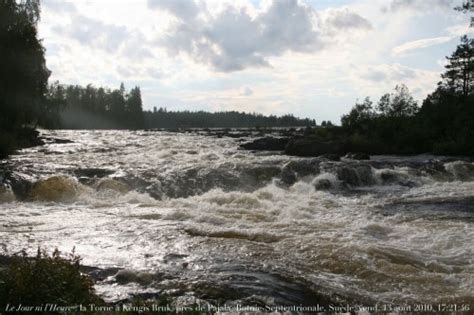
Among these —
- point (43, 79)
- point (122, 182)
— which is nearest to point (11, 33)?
point (43, 79)

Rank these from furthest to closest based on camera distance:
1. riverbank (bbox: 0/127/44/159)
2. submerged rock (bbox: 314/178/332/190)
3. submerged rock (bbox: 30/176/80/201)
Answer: riverbank (bbox: 0/127/44/159) → submerged rock (bbox: 314/178/332/190) → submerged rock (bbox: 30/176/80/201)

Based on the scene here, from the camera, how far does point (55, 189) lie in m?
16.4

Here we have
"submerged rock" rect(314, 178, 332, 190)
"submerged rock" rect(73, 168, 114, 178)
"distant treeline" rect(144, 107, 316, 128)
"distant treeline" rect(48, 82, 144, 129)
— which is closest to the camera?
"submerged rock" rect(314, 178, 332, 190)

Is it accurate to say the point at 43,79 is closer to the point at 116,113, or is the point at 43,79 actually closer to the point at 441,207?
the point at 441,207

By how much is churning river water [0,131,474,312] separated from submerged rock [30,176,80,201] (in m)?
0.07

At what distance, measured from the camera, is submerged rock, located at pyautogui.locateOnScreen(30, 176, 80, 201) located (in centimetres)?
1586

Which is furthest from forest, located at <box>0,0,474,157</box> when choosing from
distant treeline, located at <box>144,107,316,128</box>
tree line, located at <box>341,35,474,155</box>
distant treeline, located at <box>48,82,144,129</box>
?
distant treeline, located at <box>144,107,316,128</box>

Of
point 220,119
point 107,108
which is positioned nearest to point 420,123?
point 107,108

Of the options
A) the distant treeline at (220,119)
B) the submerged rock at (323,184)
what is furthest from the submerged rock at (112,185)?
the distant treeline at (220,119)

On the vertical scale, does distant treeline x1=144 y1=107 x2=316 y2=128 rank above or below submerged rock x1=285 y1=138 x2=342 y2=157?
above

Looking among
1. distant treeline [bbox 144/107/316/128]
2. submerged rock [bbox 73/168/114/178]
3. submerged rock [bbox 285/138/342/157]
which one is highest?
distant treeline [bbox 144/107/316/128]

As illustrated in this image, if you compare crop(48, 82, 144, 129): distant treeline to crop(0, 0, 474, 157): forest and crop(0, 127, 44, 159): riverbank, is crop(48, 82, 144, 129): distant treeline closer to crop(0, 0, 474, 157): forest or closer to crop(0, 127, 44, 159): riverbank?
crop(0, 0, 474, 157): forest

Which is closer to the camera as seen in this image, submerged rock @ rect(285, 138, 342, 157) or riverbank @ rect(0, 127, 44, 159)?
riverbank @ rect(0, 127, 44, 159)

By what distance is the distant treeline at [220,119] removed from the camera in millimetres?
166250
